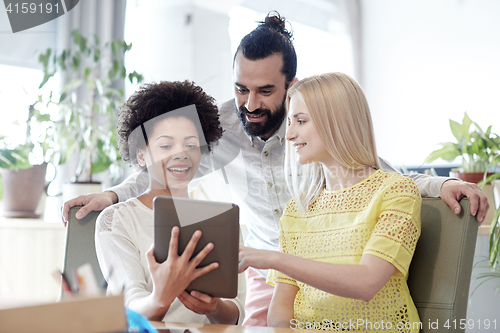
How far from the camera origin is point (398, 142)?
3279mm

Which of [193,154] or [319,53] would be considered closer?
[193,154]

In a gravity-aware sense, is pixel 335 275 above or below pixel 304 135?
below

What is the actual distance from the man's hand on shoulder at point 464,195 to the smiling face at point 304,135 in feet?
0.87

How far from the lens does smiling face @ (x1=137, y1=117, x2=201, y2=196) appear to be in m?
0.94

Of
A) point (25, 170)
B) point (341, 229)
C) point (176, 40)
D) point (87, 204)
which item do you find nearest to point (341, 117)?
point (341, 229)

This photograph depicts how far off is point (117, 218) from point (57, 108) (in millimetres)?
1192

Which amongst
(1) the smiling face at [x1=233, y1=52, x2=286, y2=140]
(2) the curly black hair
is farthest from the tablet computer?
(1) the smiling face at [x1=233, y1=52, x2=286, y2=140]

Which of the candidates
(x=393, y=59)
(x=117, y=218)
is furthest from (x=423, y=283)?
(x=393, y=59)

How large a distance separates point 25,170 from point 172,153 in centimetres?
109

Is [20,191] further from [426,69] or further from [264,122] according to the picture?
[426,69]

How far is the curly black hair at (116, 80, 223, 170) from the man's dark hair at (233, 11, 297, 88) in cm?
28

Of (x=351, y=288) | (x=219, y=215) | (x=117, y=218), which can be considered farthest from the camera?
(x=117, y=218)

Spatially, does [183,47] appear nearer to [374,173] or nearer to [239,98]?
[239,98]

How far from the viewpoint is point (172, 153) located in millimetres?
937
